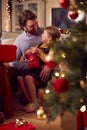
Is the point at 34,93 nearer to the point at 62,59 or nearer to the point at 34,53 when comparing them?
the point at 34,53

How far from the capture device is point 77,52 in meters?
1.00

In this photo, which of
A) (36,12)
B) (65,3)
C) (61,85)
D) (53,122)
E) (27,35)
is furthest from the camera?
(36,12)

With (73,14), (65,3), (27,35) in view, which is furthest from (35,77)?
(65,3)

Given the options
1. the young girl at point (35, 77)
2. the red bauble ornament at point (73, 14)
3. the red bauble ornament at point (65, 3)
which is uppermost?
the red bauble ornament at point (65, 3)

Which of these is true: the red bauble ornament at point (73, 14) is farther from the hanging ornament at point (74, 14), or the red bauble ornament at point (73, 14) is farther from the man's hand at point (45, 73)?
the man's hand at point (45, 73)

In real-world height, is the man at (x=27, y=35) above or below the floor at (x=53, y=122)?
above

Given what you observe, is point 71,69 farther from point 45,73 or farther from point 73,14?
point 45,73

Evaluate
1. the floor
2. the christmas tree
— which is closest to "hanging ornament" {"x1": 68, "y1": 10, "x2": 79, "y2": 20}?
the christmas tree

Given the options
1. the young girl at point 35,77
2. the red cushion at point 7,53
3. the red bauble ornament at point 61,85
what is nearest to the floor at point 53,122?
the young girl at point 35,77

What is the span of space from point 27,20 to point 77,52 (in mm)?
1704

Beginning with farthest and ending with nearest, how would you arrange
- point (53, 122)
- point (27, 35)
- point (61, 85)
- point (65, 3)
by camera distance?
point (27, 35) < point (53, 122) < point (65, 3) < point (61, 85)

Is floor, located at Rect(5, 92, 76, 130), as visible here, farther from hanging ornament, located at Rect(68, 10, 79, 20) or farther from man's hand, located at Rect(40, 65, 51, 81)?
hanging ornament, located at Rect(68, 10, 79, 20)

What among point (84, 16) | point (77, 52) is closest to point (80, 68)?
point (77, 52)

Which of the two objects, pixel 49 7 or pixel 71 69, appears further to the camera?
pixel 49 7
